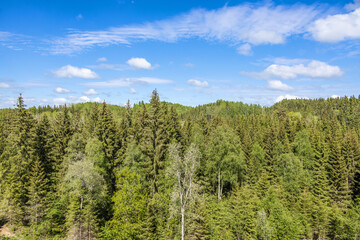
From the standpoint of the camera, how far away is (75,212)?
3016cm

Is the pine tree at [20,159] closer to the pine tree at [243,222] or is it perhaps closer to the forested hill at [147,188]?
the forested hill at [147,188]

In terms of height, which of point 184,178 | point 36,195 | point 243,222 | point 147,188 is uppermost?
point 184,178

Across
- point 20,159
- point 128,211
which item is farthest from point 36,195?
point 128,211

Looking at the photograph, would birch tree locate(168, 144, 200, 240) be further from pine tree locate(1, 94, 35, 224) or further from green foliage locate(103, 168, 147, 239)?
pine tree locate(1, 94, 35, 224)

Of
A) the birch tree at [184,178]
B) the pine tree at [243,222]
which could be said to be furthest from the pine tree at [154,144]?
the pine tree at [243,222]

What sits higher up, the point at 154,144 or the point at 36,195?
the point at 154,144

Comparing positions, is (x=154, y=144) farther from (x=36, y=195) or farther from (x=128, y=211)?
(x=36, y=195)

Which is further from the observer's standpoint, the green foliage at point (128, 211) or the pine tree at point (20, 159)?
the pine tree at point (20, 159)

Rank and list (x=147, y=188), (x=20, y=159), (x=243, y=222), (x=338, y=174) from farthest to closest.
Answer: (x=338, y=174) → (x=20, y=159) → (x=147, y=188) → (x=243, y=222)

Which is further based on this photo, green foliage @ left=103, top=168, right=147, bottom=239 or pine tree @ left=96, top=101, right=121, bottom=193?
pine tree @ left=96, top=101, right=121, bottom=193

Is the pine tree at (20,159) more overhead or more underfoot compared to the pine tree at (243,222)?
more overhead

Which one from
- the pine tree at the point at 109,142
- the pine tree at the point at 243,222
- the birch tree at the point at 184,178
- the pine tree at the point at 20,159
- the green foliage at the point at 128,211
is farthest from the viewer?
the pine tree at the point at 109,142

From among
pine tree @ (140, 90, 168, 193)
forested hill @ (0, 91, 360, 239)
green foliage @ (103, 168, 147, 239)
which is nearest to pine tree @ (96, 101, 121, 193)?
forested hill @ (0, 91, 360, 239)

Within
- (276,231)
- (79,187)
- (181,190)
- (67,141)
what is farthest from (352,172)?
(67,141)
